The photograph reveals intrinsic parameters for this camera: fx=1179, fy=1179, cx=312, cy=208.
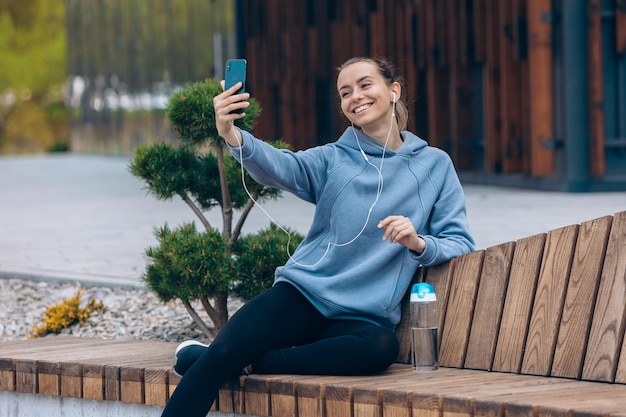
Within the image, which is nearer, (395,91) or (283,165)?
(283,165)

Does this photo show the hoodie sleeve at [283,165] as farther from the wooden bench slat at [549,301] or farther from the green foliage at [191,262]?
the wooden bench slat at [549,301]

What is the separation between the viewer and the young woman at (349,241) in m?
4.21

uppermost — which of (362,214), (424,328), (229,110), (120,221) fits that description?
(229,110)

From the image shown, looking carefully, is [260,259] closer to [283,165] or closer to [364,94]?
[283,165]

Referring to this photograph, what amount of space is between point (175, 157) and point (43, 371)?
1.25 m

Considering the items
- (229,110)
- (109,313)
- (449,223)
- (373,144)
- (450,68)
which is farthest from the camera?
(450,68)

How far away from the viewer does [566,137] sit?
12.8 meters

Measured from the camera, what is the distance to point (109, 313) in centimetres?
684

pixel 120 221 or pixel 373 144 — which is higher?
pixel 373 144

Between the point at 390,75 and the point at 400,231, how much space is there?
75cm

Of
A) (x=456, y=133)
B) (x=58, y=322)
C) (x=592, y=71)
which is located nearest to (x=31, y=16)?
(x=456, y=133)

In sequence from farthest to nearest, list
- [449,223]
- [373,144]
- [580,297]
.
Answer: [373,144] < [449,223] < [580,297]

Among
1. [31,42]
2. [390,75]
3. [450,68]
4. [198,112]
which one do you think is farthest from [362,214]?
[31,42]

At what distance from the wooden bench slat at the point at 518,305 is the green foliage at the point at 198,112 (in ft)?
5.16
